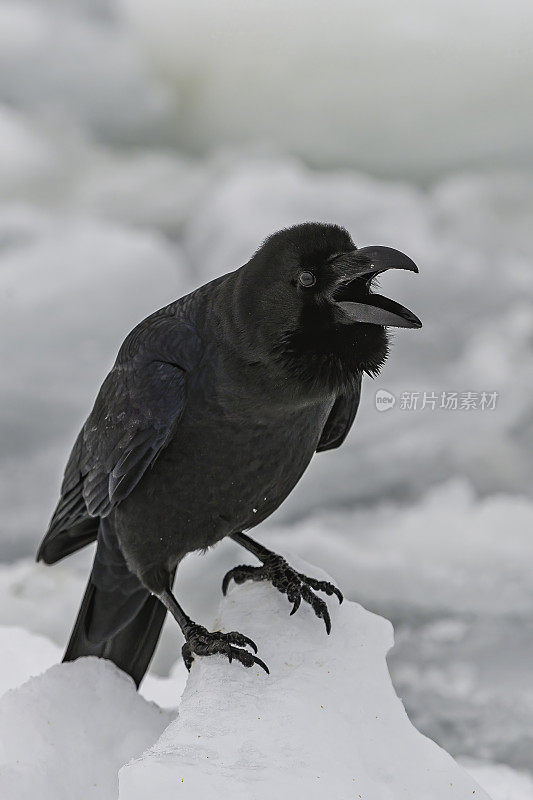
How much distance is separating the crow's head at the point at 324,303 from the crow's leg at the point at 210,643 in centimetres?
82

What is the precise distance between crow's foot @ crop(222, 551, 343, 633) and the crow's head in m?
0.77

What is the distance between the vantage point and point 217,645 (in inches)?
102

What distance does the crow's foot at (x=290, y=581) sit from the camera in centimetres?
279

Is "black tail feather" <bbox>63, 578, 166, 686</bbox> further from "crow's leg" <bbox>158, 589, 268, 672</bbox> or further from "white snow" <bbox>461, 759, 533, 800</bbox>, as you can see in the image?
"white snow" <bbox>461, 759, 533, 800</bbox>

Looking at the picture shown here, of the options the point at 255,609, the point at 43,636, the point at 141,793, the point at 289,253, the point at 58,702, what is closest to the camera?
the point at 141,793

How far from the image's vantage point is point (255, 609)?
282cm

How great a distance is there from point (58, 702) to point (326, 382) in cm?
147

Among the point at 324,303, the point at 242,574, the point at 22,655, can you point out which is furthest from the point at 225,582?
the point at 22,655

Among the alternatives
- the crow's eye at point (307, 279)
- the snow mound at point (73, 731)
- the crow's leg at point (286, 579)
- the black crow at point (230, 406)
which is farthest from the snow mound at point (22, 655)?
the crow's eye at point (307, 279)

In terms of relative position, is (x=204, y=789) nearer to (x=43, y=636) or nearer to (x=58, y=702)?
(x=58, y=702)

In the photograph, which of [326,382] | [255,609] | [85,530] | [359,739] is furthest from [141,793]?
[85,530]

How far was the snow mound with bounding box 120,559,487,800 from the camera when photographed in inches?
82.2

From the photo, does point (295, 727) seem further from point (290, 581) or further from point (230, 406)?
point (230, 406)

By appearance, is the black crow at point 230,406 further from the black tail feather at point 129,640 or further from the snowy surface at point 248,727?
the black tail feather at point 129,640
